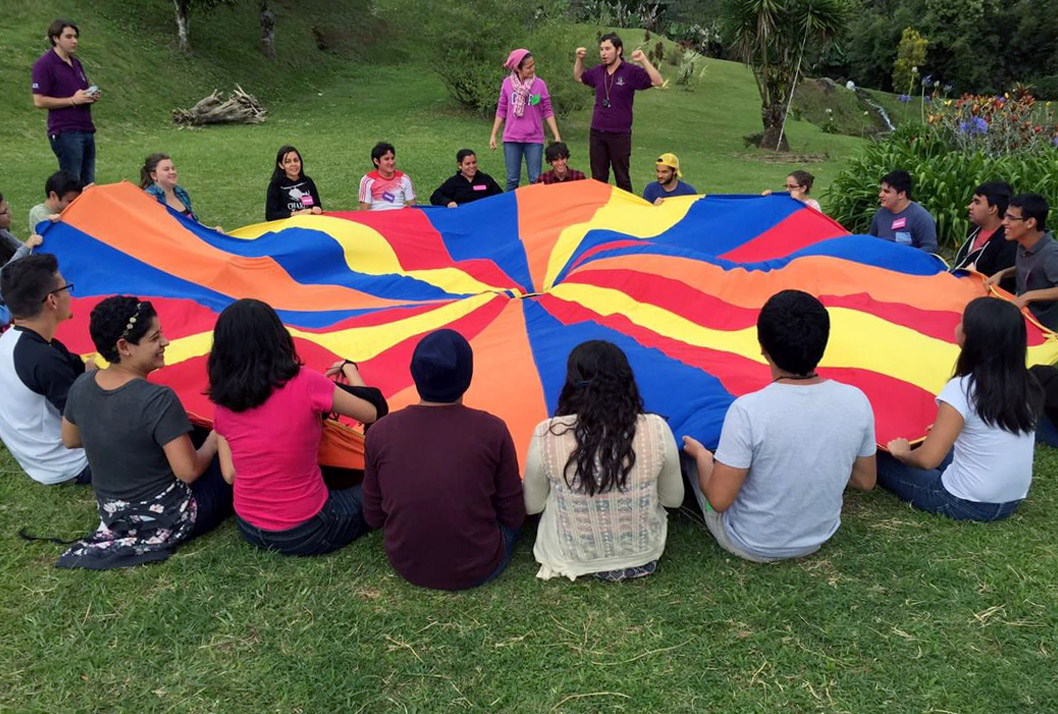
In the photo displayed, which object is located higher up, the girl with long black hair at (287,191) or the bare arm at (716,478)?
the girl with long black hair at (287,191)

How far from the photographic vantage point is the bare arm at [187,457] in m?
2.70

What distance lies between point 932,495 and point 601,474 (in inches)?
61.3

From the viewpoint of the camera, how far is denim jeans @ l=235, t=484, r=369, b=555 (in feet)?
9.32

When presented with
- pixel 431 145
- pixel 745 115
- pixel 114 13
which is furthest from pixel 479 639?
pixel 745 115

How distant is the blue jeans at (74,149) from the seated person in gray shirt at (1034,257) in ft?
21.7

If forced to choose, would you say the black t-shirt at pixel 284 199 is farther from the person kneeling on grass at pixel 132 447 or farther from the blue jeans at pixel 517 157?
the person kneeling on grass at pixel 132 447

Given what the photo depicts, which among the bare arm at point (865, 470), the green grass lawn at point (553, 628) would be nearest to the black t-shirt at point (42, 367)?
the green grass lawn at point (553, 628)

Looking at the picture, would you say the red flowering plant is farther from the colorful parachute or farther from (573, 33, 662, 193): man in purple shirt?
the colorful parachute

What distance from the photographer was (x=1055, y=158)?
675cm

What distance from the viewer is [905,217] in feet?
17.3

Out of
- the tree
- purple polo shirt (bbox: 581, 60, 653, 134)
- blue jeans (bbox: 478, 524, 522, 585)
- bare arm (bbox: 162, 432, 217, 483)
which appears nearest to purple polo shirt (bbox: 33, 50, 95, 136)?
purple polo shirt (bbox: 581, 60, 653, 134)

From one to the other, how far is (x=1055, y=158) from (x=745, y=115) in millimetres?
14723

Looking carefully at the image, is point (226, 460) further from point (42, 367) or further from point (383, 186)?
point (383, 186)

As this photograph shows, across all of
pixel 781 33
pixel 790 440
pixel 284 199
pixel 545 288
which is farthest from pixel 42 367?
pixel 781 33
